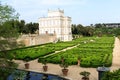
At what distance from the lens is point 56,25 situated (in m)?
57.8

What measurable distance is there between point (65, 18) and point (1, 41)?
5045 cm

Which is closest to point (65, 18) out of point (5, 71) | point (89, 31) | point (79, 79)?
point (89, 31)

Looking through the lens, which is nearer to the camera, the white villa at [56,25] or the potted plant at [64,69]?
the potted plant at [64,69]

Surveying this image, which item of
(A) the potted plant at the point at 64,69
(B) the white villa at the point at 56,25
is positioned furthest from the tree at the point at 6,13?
(B) the white villa at the point at 56,25

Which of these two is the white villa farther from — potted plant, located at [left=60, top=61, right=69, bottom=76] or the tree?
the tree

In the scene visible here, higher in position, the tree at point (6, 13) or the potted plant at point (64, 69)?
the tree at point (6, 13)

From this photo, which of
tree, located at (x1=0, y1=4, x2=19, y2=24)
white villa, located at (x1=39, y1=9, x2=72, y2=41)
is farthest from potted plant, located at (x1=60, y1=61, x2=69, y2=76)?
white villa, located at (x1=39, y1=9, x2=72, y2=41)

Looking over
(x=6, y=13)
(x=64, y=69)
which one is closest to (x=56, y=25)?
(x=64, y=69)

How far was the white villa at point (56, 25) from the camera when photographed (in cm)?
5769

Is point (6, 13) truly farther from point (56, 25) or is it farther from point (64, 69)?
point (56, 25)

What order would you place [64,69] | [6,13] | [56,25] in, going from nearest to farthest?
[6,13], [64,69], [56,25]

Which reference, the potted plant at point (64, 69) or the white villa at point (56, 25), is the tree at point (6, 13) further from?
the white villa at point (56, 25)

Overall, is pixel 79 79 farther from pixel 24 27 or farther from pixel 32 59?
pixel 24 27

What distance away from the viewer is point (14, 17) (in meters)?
11.3
